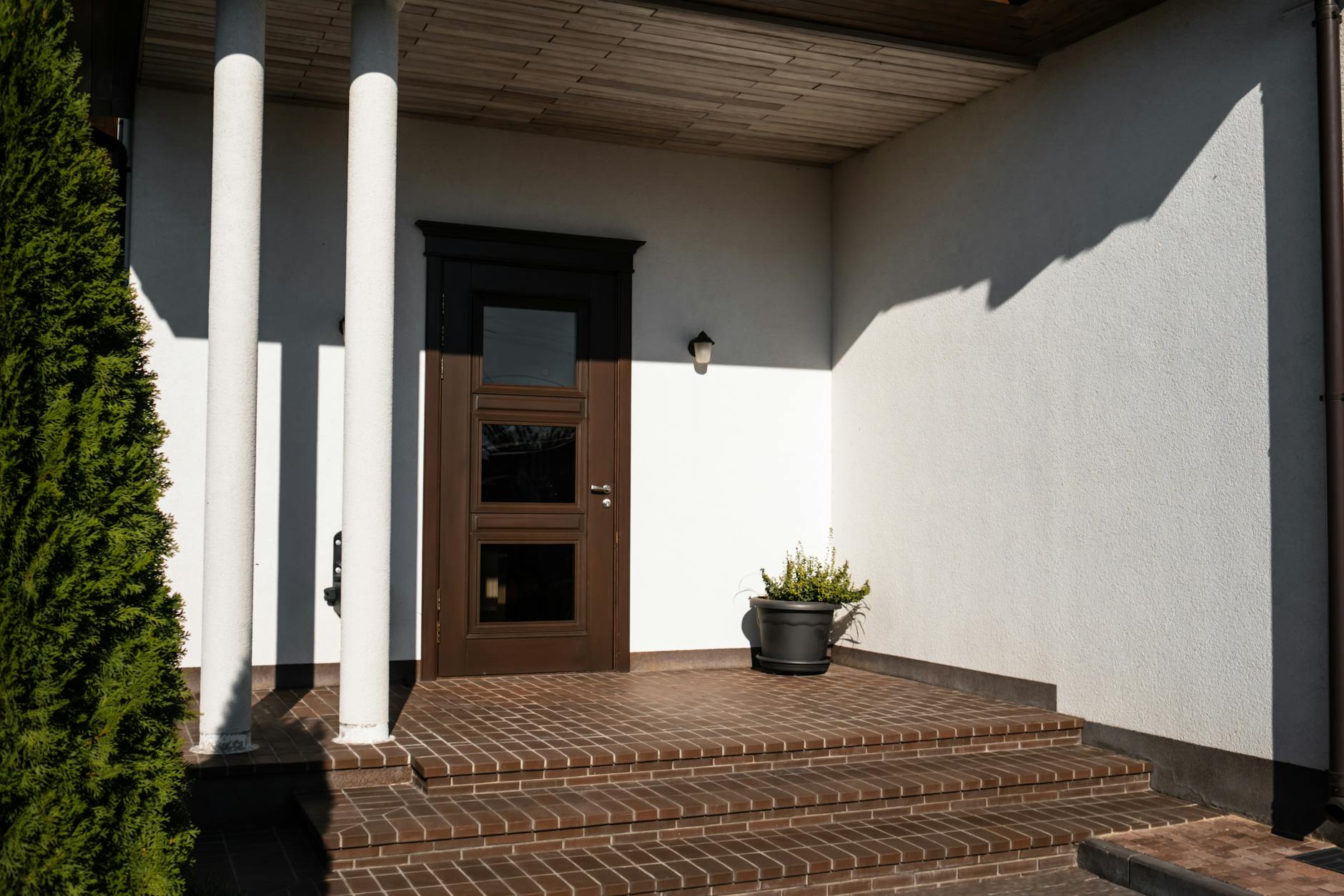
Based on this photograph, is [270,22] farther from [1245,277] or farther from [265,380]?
[1245,277]

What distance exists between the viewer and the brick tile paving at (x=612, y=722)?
482 centimetres

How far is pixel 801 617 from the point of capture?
23.7 feet

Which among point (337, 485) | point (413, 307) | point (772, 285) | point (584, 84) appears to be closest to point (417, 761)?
point (337, 485)

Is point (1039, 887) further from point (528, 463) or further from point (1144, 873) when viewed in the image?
point (528, 463)

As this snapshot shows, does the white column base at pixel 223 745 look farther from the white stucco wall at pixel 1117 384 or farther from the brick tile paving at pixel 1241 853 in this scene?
the white stucco wall at pixel 1117 384

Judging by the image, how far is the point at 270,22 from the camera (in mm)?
5578

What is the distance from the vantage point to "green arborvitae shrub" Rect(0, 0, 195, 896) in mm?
2127

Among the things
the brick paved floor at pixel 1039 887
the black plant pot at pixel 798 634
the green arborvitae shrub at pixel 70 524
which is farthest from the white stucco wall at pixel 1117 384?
the green arborvitae shrub at pixel 70 524

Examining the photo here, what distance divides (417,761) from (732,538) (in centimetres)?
342

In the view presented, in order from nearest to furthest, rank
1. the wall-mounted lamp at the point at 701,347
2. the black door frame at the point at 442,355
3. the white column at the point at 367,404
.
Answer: the white column at the point at 367,404, the black door frame at the point at 442,355, the wall-mounted lamp at the point at 701,347

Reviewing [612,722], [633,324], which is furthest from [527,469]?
[612,722]

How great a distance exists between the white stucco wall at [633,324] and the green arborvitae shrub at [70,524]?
4.26m

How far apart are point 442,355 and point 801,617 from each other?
8.91 ft

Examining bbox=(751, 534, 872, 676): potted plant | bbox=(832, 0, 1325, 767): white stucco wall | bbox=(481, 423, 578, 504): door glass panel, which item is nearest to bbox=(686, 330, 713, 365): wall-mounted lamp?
bbox=(481, 423, 578, 504): door glass panel
